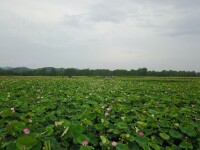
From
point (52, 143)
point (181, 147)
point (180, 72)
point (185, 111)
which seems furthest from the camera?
point (180, 72)

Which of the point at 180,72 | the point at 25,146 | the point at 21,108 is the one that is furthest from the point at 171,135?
the point at 180,72

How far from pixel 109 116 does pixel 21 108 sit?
1.88 m

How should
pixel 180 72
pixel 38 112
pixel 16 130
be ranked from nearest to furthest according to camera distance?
1. pixel 16 130
2. pixel 38 112
3. pixel 180 72

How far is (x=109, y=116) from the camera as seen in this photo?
144 inches

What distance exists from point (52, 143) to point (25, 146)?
384 millimetres

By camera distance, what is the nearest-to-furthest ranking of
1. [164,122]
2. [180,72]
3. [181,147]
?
[181,147] → [164,122] → [180,72]

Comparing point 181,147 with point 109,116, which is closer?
point 181,147

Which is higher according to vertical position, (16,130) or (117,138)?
(16,130)

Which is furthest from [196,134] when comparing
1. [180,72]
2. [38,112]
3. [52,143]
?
[180,72]

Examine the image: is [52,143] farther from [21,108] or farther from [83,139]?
[21,108]

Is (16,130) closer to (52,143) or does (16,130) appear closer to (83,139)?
(52,143)

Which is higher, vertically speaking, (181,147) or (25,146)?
(25,146)

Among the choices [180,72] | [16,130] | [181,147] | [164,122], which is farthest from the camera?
[180,72]

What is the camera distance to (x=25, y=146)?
70.4 inches
